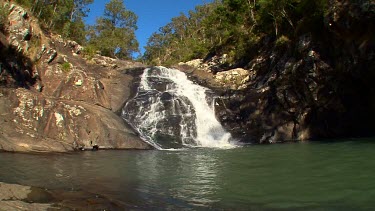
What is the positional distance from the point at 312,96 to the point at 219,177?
584 inches

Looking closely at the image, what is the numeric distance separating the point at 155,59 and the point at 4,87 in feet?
191

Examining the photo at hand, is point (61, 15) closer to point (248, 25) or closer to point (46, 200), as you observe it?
point (248, 25)

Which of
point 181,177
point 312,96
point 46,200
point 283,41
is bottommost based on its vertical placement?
point 46,200

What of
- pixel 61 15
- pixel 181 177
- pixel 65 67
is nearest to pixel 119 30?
pixel 61 15

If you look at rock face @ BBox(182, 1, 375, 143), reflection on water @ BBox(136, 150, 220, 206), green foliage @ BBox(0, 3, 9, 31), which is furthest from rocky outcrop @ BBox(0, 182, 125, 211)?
green foliage @ BBox(0, 3, 9, 31)

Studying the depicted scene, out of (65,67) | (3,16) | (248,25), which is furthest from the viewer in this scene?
(248,25)

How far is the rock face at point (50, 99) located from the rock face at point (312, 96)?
8.41 meters

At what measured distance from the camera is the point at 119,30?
63031mm

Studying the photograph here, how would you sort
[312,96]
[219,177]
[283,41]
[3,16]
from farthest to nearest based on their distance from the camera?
[283,41] → [3,16] → [312,96] → [219,177]

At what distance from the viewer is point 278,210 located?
8.15m

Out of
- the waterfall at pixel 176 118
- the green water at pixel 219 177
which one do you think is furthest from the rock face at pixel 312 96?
the green water at pixel 219 177

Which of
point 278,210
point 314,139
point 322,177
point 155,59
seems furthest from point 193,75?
point 155,59

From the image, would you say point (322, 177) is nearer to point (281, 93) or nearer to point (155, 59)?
point (281, 93)

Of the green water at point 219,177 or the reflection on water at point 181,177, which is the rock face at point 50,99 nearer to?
the green water at point 219,177
